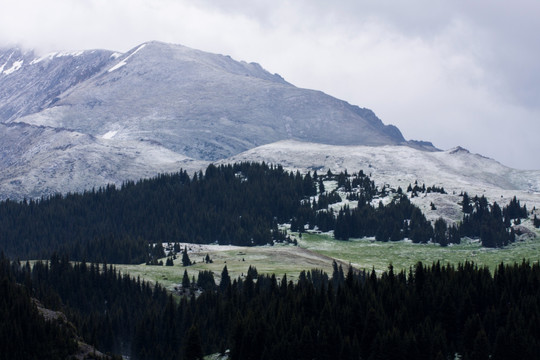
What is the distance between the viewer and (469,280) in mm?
146875

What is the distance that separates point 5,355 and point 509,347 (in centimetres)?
8187

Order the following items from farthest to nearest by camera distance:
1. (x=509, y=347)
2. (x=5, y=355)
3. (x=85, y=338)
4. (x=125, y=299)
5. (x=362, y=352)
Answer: (x=125, y=299), (x=85, y=338), (x=5, y=355), (x=362, y=352), (x=509, y=347)

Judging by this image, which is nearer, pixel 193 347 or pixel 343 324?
pixel 193 347

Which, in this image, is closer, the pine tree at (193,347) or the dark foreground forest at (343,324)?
the dark foreground forest at (343,324)

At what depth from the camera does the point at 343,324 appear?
13762 centimetres

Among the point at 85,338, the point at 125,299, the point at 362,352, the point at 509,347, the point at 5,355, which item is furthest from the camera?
the point at 125,299

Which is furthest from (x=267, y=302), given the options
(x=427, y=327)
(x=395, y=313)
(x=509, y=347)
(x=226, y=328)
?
(x=509, y=347)

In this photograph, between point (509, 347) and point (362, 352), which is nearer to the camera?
point (509, 347)

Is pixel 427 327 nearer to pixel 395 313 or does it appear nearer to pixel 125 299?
pixel 395 313

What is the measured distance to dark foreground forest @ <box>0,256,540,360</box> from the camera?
407 ft

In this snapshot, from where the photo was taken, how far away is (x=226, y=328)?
527 ft

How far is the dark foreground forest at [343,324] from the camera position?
124m

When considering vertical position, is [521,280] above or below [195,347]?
above

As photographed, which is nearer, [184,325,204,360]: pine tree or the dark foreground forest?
the dark foreground forest
